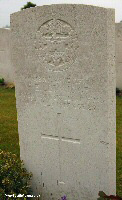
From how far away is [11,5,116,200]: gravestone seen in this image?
2.96 metres

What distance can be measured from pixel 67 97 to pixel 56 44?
1.68 feet

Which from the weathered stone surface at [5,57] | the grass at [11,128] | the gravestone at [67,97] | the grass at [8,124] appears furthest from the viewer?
the weathered stone surface at [5,57]

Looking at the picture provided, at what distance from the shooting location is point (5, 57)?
10305 mm

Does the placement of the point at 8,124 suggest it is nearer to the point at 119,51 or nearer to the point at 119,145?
the point at 119,145

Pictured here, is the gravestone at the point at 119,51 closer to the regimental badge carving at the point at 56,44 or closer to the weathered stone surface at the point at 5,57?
the weathered stone surface at the point at 5,57

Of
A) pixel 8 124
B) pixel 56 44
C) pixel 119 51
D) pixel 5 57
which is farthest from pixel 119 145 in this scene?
pixel 5 57

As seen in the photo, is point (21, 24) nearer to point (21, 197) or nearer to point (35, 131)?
point (35, 131)

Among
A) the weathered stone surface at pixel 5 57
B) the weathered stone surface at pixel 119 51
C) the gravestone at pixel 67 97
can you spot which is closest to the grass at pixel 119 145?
the weathered stone surface at pixel 119 51

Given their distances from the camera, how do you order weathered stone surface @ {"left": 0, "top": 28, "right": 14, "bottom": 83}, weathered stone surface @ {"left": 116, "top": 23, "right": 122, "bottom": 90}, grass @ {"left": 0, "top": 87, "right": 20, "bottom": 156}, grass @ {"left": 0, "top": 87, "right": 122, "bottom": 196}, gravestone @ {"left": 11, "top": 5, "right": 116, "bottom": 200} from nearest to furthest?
1. gravestone @ {"left": 11, "top": 5, "right": 116, "bottom": 200}
2. grass @ {"left": 0, "top": 87, "right": 122, "bottom": 196}
3. grass @ {"left": 0, "top": 87, "right": 20, "bottom": 156}
4. weathered stone surface @ {"left": 116, "top": 23, "right": 122, "bottom": 90}
5. weathered stone surface @ {"left": 0, "top": 28, "right": 14, "bottom": 83}

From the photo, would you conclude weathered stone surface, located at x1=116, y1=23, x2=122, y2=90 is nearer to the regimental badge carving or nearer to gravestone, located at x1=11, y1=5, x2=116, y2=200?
gravestone, located at x1=11, y1=5, x2=116, y2=200

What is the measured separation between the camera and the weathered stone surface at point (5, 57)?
1018 cm

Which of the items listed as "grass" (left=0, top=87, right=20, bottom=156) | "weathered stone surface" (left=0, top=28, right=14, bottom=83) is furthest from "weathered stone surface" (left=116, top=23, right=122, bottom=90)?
"weathered stone surface" (left=0, top=28, right=14, bottom=83)

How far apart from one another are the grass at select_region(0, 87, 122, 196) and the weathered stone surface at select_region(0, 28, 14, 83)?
1.12 m

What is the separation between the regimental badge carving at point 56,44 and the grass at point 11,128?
182 centimetres
